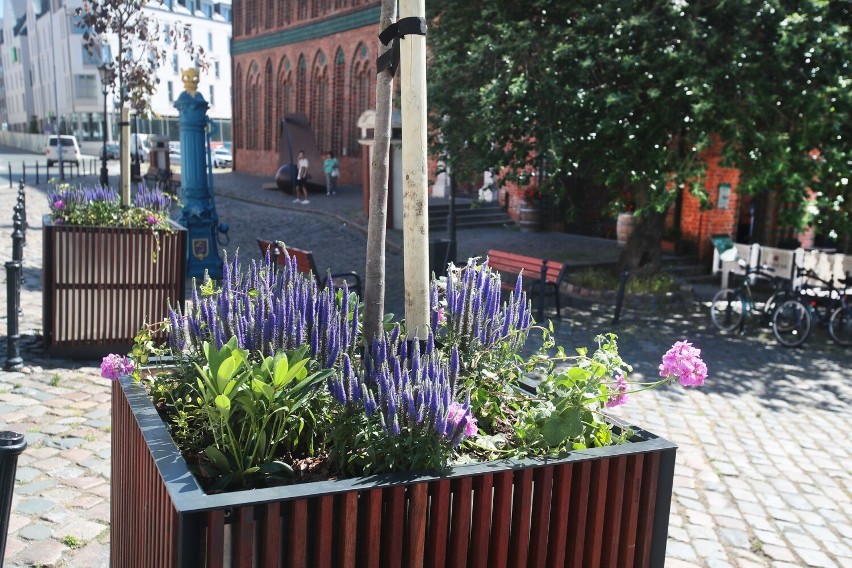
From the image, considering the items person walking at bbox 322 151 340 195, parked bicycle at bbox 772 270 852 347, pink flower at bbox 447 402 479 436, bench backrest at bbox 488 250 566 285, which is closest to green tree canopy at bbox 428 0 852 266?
parked bicycle at bbox 772 270 852 347

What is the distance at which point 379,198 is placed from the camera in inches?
126

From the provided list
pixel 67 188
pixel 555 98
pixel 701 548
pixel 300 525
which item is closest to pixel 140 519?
pixel 300 525

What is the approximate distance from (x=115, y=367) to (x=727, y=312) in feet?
30.1

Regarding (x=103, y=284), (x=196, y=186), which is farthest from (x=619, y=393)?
(x=196, y=186)

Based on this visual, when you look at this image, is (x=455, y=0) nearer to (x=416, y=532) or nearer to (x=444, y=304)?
(x=444, y=304)

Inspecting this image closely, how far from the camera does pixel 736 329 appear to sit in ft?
35.6

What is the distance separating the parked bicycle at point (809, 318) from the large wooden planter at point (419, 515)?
8.26m

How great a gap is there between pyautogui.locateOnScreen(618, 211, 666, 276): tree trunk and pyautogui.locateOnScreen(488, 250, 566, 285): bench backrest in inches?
95.5

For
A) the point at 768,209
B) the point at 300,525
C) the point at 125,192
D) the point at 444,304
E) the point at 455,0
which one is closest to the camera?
the point at 300,525

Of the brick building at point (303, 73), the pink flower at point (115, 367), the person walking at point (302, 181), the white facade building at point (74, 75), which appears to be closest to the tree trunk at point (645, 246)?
the pink flower at point (115, 367)

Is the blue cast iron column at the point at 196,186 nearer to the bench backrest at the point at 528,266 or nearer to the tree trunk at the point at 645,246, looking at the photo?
the bench backrest at the point at 528,266

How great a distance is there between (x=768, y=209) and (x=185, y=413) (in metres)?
16.2

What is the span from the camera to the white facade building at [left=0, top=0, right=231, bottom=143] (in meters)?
63.2

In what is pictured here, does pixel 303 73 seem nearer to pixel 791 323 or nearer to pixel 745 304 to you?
pixel 745 304
